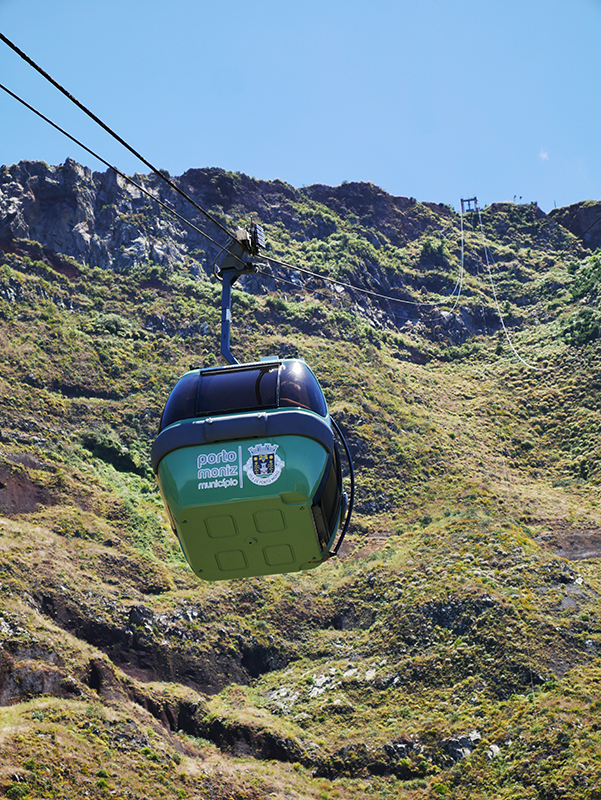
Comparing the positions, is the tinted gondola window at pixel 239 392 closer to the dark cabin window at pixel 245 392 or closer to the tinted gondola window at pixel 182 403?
the dark cabin window at pixel 245 392

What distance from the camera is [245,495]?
10.5m

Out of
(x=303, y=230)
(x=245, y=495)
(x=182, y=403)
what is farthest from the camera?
(x=303, y=230)

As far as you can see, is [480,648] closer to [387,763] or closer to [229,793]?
[387,763]

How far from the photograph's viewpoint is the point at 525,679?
32531 mm

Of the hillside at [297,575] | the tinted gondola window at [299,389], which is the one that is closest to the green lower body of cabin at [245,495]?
the tinted gondola window at [299,389]

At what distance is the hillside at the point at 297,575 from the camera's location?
2895 centimetres

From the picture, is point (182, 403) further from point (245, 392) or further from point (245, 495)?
point (245, 495)

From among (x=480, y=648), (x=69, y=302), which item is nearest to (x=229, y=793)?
(x=480, y=648)

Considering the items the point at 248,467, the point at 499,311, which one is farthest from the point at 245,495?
the point at 499,311

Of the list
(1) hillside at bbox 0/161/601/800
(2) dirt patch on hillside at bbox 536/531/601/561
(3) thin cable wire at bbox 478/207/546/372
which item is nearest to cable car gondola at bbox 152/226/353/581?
(1) hillside at bbox 0/161/601/800

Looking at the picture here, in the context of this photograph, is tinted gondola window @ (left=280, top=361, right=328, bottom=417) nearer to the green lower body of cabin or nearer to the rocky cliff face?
the green lower body of cabin

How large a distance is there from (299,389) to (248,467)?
4.81 ft

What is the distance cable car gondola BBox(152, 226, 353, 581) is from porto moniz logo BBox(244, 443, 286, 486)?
1 cm

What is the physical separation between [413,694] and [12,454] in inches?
975
